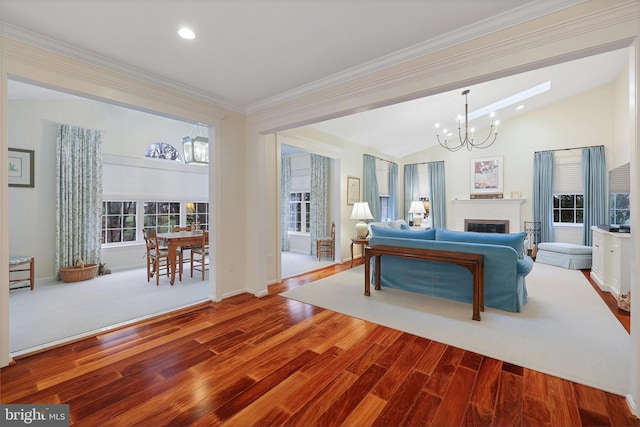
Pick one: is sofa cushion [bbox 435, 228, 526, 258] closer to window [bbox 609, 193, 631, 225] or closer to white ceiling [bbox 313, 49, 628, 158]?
window [bbox 609, 193, 631, 225]

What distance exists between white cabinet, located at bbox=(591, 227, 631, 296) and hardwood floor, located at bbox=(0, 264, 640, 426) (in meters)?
2.61

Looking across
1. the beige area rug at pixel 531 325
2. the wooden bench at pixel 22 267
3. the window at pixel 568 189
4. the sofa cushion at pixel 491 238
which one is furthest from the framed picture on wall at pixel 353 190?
the wooden bench at pixel 22 267

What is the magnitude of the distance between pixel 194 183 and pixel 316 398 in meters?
5.93

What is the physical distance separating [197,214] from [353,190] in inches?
153

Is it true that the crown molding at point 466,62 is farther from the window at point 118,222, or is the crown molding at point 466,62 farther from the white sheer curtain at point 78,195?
the window at point 118,222

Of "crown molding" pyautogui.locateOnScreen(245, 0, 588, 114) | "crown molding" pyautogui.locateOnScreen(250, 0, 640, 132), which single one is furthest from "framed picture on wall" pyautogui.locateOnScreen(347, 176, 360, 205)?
"crown molding" pyautogui.locateOnScreen(245, 0, 588, 114)

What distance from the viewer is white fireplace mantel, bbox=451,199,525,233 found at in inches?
271

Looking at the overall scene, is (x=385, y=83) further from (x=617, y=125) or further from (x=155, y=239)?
(x=617, y=125)

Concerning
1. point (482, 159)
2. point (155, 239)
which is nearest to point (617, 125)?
point (482, 159)

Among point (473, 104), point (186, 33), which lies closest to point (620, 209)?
point (473, 104)

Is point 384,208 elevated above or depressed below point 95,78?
below

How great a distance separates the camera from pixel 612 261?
387cm

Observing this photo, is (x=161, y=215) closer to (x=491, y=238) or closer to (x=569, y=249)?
(x=491, y=238)

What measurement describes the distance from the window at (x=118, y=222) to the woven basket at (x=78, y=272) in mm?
796
